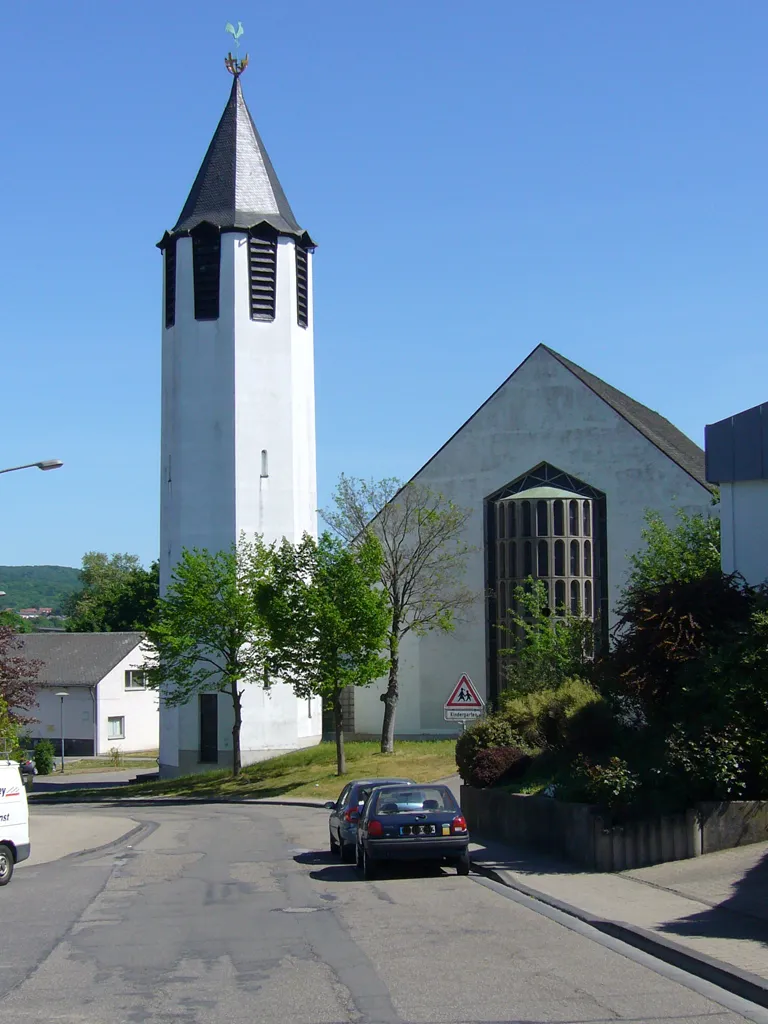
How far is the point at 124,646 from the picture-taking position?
75.0 metres

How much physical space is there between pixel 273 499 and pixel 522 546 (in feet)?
34.4

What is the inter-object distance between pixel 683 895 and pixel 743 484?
31.1 ft

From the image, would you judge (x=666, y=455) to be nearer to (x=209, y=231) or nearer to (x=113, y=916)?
(x=209, y=231)

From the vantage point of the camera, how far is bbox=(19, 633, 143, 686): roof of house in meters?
72.2

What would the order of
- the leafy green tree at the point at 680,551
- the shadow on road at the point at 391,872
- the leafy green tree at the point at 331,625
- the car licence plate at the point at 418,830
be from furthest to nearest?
the leafy green tree at the point at 331,625, the leafy green tree at the point at 680,551, the shadow on road at the point at 391,872, the car licence plate at the point at 418,830

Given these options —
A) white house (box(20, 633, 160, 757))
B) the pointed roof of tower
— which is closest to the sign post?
the pointed roof of tower

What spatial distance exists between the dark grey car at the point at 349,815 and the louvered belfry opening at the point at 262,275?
3223cm

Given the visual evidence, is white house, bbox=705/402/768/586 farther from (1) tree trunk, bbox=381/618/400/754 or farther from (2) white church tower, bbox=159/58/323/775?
(2) white church tower, bbox=159/58/323/775

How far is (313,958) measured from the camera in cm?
1148

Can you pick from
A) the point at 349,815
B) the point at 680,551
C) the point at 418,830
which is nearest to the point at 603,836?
the point at 418,830

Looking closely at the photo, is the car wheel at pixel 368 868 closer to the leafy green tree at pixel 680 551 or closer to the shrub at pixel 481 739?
the shrub at pixel 481 739

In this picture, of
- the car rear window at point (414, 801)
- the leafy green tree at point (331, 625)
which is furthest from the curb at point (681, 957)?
the leafy green tree at point (331, 625)

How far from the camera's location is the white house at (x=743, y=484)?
21375 mm

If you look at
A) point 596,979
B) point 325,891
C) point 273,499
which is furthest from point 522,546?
point 596,979
